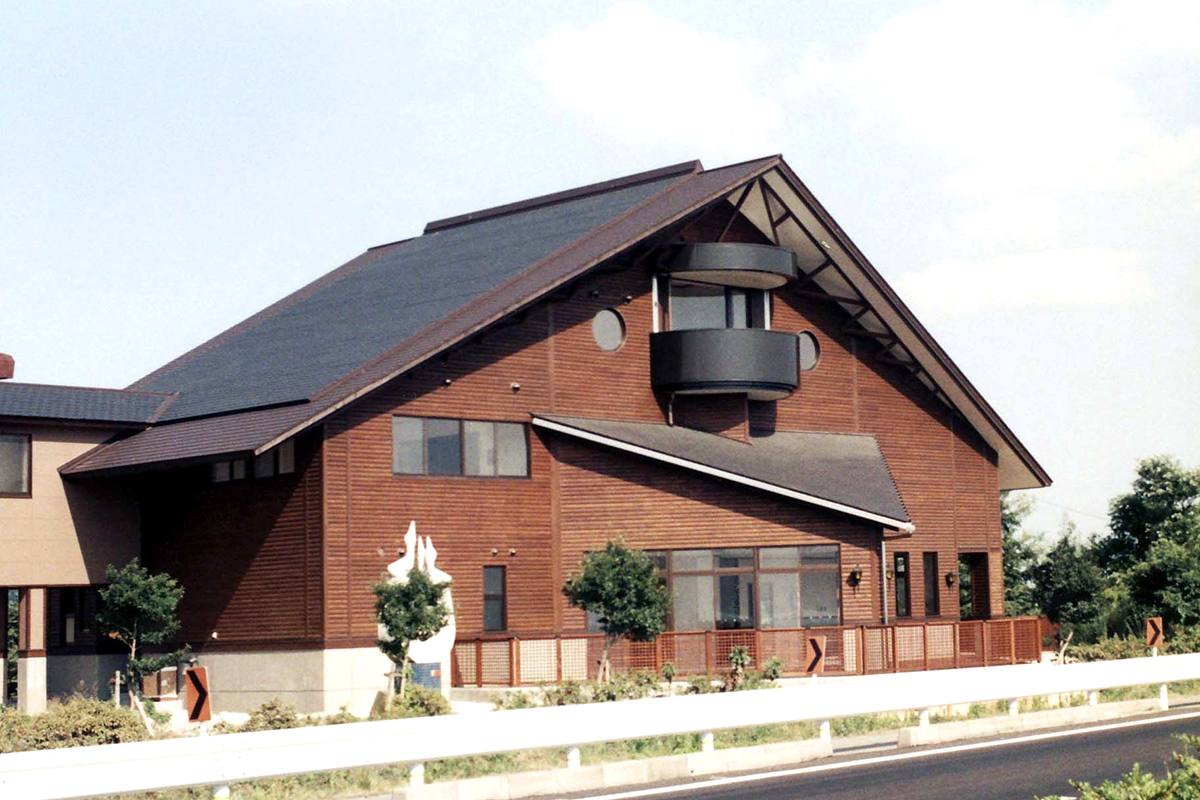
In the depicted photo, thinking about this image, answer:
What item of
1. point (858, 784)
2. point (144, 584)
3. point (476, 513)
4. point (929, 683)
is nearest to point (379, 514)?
point (476, 513)

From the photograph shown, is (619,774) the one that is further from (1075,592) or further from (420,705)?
(1075,592)

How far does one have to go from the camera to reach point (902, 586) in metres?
39.8

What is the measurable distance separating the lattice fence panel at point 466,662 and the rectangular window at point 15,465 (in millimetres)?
8538

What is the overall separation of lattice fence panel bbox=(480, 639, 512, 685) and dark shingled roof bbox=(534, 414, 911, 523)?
445cm

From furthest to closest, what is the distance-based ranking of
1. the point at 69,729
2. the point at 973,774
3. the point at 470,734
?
the point at 69,729, the point at 973,774, the point at 470,734

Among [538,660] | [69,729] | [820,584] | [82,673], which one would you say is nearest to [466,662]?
[538,660]

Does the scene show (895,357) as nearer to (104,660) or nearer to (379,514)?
(379,514)

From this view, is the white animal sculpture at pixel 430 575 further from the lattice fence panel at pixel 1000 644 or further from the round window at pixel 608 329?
the lattice fence panel at pixel 1000 644

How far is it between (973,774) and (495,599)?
17004 millimetres

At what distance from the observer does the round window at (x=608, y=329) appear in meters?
35.2

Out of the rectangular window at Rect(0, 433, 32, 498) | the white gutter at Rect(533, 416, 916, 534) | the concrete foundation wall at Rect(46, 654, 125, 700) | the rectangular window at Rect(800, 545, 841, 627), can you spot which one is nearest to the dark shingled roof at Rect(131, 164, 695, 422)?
the rectangular window at Rect(0, 433, 32, 498)

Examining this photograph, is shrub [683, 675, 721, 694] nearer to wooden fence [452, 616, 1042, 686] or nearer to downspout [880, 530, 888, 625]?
wooden fence [452, 616, 1042, 686]

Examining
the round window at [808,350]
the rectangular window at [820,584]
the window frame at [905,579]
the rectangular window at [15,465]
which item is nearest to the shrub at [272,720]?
the rectangular window at [15,465]

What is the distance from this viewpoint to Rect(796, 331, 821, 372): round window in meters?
39.1
